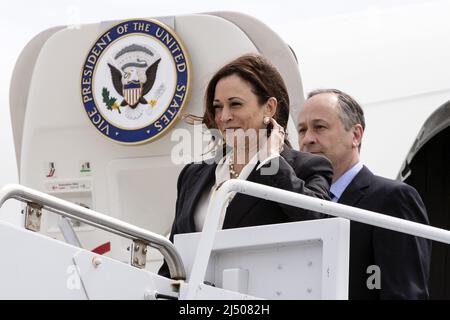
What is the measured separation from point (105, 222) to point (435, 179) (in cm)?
413

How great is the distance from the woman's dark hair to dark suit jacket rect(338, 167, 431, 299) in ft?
1.65

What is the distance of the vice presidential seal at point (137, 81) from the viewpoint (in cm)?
562

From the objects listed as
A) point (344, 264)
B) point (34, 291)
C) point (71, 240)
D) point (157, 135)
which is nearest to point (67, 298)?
point (34, 291)

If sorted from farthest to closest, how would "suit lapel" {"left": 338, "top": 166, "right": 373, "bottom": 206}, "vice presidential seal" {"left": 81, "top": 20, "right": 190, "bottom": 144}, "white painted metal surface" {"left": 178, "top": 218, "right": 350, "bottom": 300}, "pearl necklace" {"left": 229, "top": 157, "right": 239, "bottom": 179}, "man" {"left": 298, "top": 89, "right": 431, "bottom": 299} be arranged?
"vice presidential seal" {"left": 81, "top": 20, "right": 190, "bottom": 144}
"suit lapel" {"left": 338, "top": 166, "right": 373, "bottom": 206}
"man" {"left": 298, "top": 89, "right": 431, "bottom": 299}
"pearl necklace" {"left": 229, "top": 157, "right": 239, "bottom": 179}
"white painted metal surface" {"left": 178, "top": 218, "right": 350, "bottom": 300}

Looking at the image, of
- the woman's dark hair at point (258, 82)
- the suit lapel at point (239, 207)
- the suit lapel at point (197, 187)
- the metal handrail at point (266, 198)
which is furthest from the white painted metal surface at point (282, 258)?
the woman's dark hair at point (258, 82)

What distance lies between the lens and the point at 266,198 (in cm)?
314

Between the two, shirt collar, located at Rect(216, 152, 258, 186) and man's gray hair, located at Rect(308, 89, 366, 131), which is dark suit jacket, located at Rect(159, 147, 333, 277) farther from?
man's gray hair, located at Rect(308, 89, 366, 131)

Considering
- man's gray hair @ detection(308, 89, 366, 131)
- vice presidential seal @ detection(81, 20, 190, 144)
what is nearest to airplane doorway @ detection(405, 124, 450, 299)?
vice presidential seal @ detection(81, 20, 190, 144)

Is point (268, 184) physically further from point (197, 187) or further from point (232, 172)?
point (197, 187)

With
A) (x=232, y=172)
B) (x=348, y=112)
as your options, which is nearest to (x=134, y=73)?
(x=348, y=112)

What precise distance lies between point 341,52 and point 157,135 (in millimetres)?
1560

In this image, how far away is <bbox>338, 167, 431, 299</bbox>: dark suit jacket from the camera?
13.0ft

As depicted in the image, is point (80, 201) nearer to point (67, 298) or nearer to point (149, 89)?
point (149, 89)

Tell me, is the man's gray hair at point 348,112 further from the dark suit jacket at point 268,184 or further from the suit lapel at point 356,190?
the dark suit jacket at point 268,184
